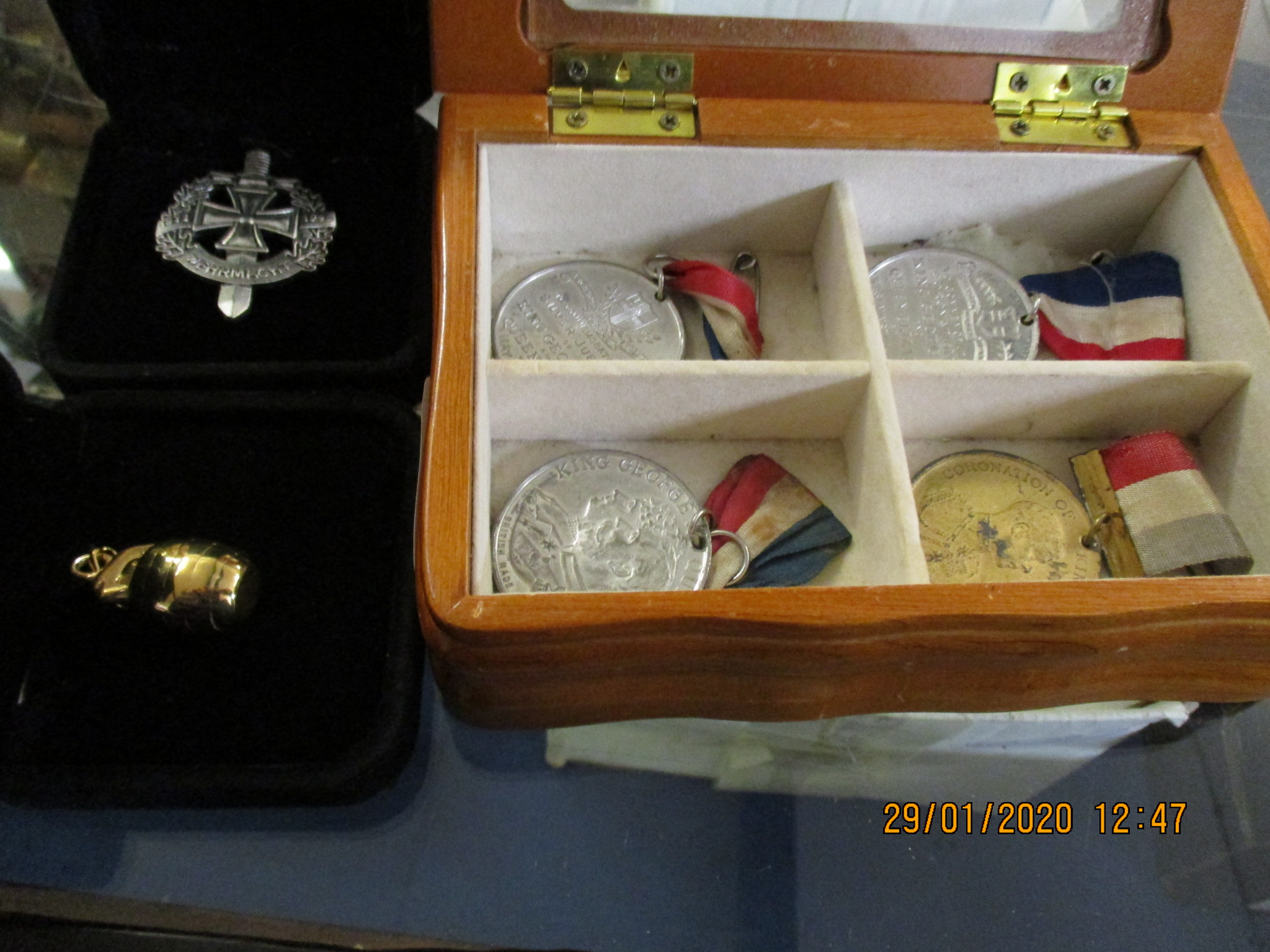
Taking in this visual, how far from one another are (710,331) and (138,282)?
0.69 m

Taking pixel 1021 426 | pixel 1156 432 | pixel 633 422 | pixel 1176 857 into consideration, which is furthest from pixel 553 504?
pixel 1176 857

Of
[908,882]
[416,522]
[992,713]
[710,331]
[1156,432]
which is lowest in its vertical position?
[908,882]

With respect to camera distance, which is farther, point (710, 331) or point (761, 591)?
point (710, 331)

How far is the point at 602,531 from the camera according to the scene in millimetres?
988

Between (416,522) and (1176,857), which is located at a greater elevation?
(416,522)

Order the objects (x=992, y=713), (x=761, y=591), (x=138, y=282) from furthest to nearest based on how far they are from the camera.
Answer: (x=138, y=282) → (x=992, y=713) → (x=761, y=591)

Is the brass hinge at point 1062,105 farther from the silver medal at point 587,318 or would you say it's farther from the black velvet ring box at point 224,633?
the black velvet ring box at point 224,633

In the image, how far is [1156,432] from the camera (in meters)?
1.01

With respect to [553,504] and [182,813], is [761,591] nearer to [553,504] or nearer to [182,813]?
[553,504]

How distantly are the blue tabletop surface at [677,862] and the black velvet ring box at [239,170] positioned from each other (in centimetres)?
45

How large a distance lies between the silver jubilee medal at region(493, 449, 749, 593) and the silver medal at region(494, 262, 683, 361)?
0.14 metres

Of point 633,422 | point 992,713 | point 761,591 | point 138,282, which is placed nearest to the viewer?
point 761,591

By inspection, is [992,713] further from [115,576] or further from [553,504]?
[115,576]

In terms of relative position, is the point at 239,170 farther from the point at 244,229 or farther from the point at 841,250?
the point at 841,250
